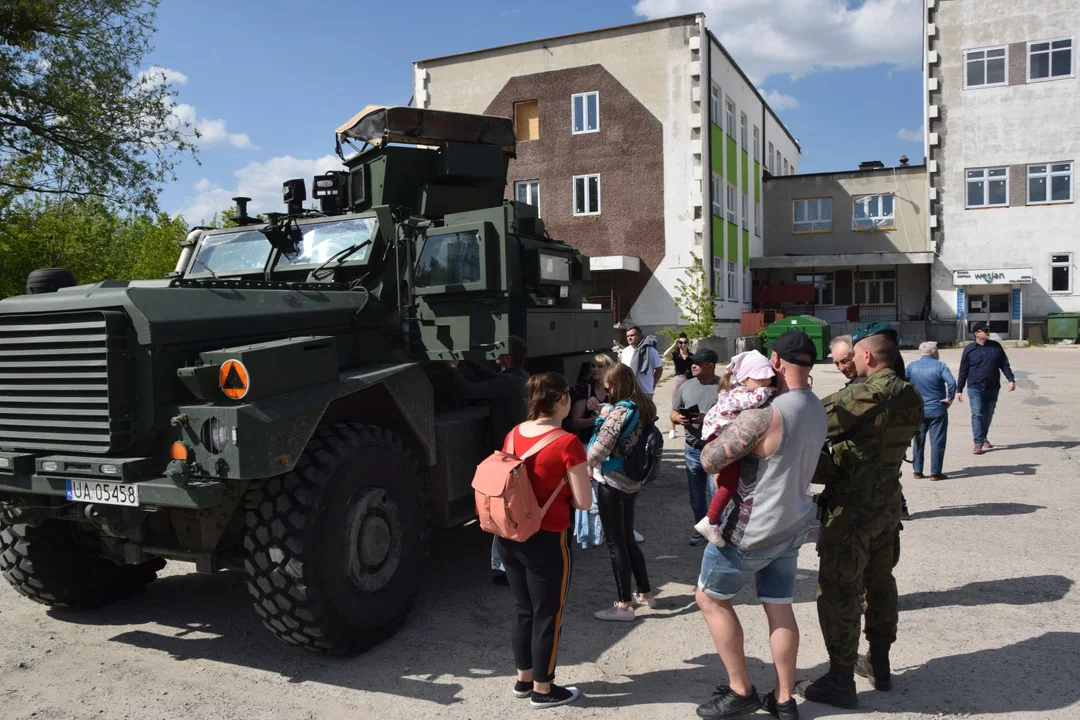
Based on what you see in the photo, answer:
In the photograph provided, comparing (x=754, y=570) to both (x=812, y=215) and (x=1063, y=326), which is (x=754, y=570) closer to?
(x=1063, y=326)

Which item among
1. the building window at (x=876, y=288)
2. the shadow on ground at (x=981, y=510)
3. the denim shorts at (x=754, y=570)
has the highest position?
the building window at (x=876, y=288)

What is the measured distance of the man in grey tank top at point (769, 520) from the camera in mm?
3734

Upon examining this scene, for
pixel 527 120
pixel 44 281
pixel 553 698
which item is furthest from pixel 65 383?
pixel 527 120

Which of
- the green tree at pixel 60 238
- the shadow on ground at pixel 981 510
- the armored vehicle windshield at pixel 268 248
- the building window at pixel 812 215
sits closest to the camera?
the armored vehicle windshield at pixel 268 248

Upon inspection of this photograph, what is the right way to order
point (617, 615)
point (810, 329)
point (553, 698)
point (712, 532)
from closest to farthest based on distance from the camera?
point (712, 532) → point (553, 698) → point (617, 615) → point (810, 329)

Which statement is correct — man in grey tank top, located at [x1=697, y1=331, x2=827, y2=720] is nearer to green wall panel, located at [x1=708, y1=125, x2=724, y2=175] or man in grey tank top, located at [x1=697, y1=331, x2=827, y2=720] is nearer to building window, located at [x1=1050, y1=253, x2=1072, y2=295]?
green wall panel, located at [x1=708, y1=125, x2=724, y2=175]

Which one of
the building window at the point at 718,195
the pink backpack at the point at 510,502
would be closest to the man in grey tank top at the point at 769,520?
the pink backpack at the point at 510,502

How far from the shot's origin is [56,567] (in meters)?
5.32

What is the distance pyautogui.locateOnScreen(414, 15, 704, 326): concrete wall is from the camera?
1032 inches

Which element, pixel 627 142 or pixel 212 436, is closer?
pixel 212 436

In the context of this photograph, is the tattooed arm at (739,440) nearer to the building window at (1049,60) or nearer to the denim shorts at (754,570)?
the denim shorts at (754,570)

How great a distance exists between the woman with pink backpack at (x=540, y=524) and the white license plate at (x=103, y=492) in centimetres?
173

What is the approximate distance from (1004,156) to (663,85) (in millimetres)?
12291

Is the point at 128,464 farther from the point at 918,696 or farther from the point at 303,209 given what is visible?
the point at 918,696
